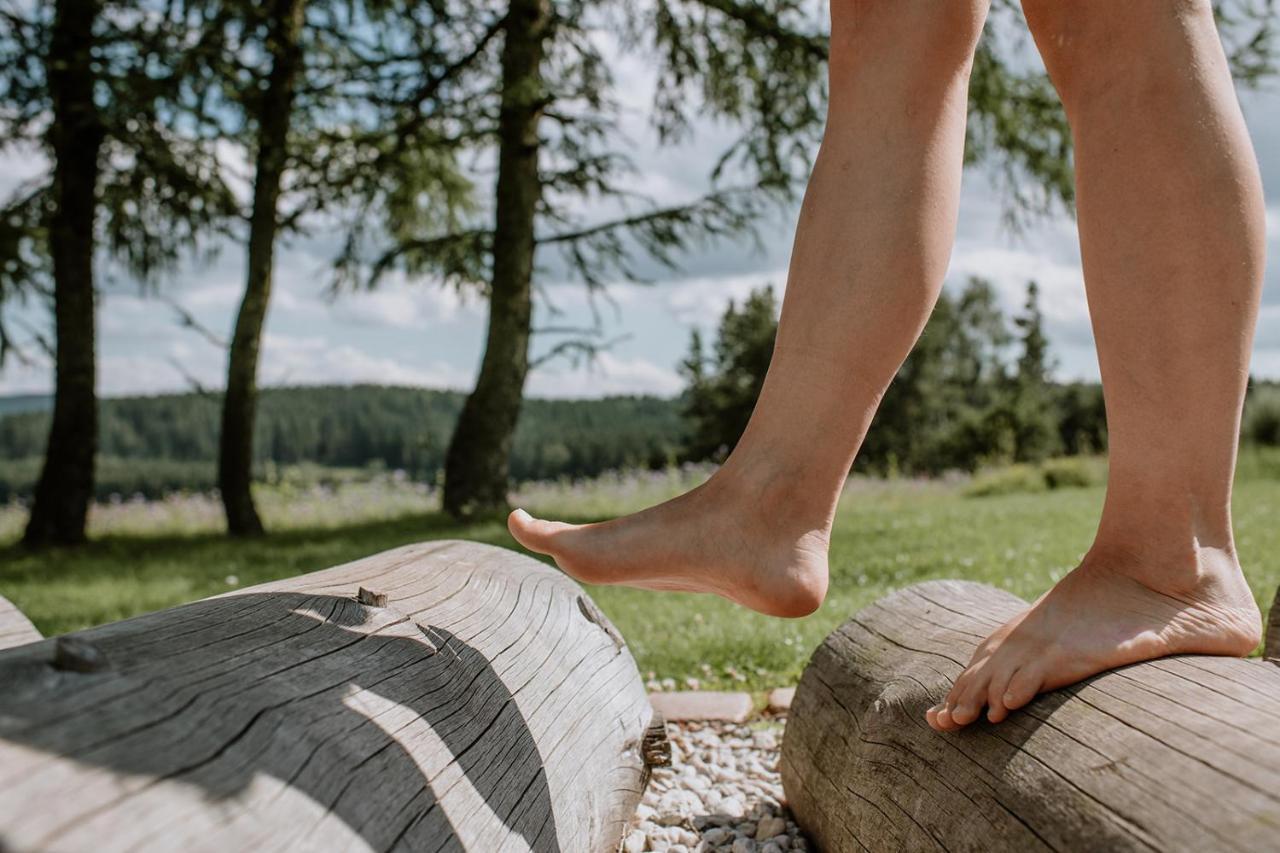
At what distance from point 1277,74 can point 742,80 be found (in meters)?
4.43

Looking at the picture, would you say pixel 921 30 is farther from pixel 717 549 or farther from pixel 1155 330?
pixel 717 549

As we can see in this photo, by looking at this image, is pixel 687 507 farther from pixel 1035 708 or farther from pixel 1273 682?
pixel 1273 682

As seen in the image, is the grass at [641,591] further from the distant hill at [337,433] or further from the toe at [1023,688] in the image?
the distant hill at [337,433]

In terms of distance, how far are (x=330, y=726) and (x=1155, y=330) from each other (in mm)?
1102

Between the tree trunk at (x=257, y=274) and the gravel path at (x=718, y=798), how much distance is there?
6765mm

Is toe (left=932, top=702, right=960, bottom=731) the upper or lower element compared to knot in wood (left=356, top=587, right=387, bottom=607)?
lower

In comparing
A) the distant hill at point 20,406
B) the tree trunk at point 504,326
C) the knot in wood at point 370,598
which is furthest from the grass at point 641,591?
the distant hill at point 20,406

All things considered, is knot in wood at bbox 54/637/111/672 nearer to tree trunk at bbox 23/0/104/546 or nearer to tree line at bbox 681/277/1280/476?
tree trunk at bbox 23/0/104/546

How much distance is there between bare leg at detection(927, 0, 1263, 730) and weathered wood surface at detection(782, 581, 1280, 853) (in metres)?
0.06

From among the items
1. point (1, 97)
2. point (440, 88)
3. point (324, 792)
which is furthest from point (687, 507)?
point (1, 97)

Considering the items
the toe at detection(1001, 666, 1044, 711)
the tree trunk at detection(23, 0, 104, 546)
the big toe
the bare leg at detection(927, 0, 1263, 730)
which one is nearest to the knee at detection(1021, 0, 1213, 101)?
the bare leg at detection(927, 0, 1263, 730)

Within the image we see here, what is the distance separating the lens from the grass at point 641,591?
A: 3764 millimetres

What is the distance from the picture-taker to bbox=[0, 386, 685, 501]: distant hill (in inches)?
1256

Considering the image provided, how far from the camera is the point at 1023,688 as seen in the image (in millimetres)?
1319
